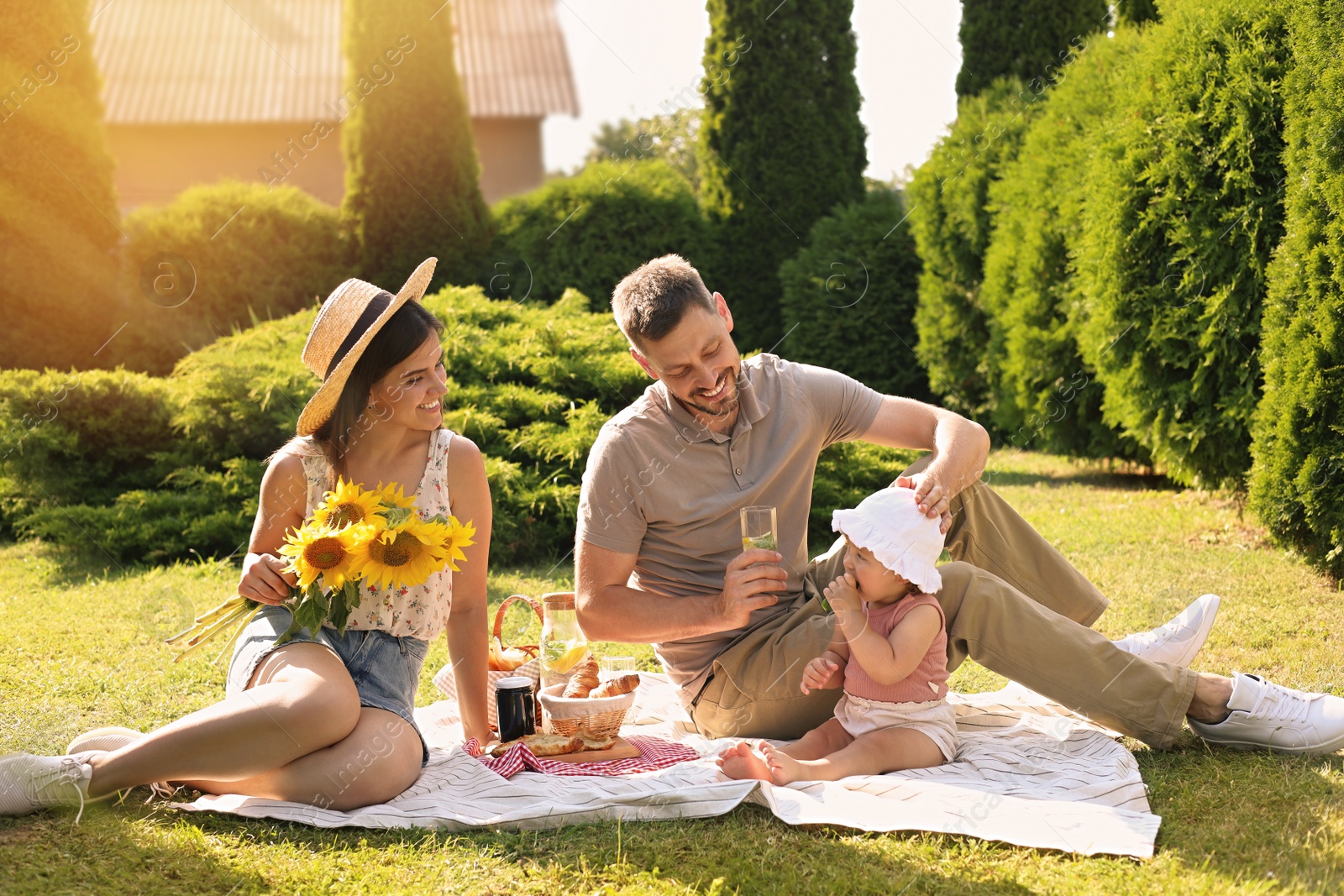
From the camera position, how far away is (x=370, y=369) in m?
3.45

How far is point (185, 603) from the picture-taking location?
236 inches

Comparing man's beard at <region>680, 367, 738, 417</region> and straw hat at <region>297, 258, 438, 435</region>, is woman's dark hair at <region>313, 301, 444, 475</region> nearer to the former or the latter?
straw hat at <region>297, 258, 438, 435</region>

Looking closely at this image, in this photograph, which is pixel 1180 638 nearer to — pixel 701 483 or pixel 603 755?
pixel 701 483

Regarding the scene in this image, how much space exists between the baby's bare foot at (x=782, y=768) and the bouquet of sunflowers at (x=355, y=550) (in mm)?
1054

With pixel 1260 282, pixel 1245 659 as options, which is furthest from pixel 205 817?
pixel 1260 282

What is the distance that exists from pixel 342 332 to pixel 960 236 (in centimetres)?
867

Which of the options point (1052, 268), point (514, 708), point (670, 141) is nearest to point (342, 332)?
point (514, 708)

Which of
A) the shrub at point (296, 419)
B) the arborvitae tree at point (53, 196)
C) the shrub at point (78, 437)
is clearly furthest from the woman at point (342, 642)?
the arborvitae tree at point (53, 196)

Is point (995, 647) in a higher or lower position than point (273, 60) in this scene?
lower

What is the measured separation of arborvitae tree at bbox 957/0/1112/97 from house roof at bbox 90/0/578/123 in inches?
435

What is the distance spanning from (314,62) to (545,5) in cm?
Result: 473

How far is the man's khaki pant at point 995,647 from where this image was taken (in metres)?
3.24

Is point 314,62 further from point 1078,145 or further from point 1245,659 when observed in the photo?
point 1245,659

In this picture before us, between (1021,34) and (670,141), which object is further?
(670,141)
